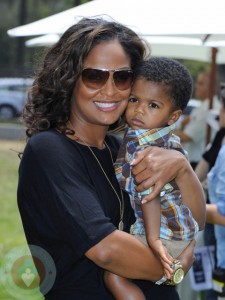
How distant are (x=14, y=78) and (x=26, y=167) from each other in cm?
2071

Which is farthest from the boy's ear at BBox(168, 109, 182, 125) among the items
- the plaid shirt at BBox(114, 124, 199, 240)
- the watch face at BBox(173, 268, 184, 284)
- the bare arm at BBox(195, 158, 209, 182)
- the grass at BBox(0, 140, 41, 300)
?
the bare arm at BBox(195, 158, 209, 182)

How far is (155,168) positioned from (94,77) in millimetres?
415

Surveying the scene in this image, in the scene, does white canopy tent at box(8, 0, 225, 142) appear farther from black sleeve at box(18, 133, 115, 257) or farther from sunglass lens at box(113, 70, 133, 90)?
black sleeve at box(18, 133, 115, 257)

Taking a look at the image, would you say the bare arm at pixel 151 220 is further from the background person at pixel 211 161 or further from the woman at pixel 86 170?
the background person at pixel 211 161

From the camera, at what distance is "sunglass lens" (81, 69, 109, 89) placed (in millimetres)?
2562

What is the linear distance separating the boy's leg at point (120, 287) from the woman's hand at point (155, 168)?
308 mm

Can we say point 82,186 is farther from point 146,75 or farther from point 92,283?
point 146,75

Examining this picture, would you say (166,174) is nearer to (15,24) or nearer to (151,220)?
(151,220)

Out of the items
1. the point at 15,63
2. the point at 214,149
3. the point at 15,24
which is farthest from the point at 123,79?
the point at 15,24

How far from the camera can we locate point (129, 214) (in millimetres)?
2707

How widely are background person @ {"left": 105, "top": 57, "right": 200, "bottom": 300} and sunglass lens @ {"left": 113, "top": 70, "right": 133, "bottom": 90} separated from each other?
8 cm

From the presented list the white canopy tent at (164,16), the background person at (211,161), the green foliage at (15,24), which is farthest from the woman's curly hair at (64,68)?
the green foliage at (15,24)

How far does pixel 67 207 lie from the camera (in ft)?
7.72

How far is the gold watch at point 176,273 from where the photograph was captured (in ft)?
8.29
